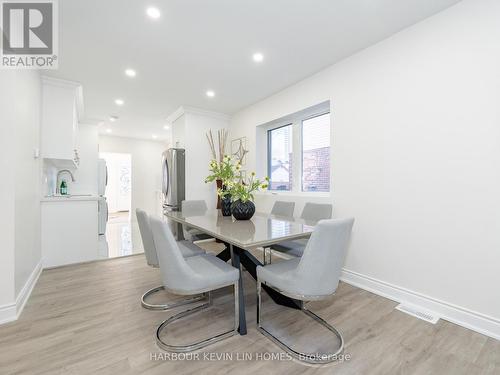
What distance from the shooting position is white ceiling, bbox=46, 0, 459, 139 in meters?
1.96

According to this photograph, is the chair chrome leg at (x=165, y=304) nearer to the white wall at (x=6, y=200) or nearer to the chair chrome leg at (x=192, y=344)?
the chair chrome leg at (x=192, y=344)

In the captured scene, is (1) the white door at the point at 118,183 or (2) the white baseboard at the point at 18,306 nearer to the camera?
(2) the white baseboard at the point at 18,306

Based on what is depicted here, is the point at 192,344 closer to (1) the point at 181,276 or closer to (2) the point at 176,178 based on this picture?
(1) the point at 181,276

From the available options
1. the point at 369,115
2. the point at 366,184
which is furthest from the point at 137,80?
the point at 366,184

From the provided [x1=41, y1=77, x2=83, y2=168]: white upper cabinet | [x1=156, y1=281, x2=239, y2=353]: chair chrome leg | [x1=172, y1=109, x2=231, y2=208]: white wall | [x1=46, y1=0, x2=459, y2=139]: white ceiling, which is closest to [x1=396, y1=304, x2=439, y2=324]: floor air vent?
[x1=156, y1=281, x2=239, y2=353]: chair chrome leg

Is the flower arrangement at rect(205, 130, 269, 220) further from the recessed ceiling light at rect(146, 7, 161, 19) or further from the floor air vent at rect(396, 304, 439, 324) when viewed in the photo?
the floor air vent at rect(396, 304, 439, 324)

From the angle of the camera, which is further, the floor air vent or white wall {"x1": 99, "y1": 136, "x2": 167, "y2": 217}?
white wall {"x1": 99, "y1": 136, "x2": 167, "y2": 217}

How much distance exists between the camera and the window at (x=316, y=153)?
322 cm

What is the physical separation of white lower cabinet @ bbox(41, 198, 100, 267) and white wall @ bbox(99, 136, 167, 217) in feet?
12.7

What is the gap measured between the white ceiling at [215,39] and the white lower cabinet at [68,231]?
178 centimetres

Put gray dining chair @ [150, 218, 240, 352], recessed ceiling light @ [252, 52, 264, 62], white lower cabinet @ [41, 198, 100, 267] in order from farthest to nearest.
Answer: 1. white lower cabinet @ [41, 198, 100, 267]
2. recessed ceiling light @ [252, 52, 264, 62]
3. gray dining chair @ [150, 218, 240, 352]

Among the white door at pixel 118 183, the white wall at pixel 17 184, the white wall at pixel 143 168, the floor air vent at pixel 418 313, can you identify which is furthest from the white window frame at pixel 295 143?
the white door at pixel 118 183

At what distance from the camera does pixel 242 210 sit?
2.46 metres

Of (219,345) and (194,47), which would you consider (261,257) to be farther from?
(194,47)
